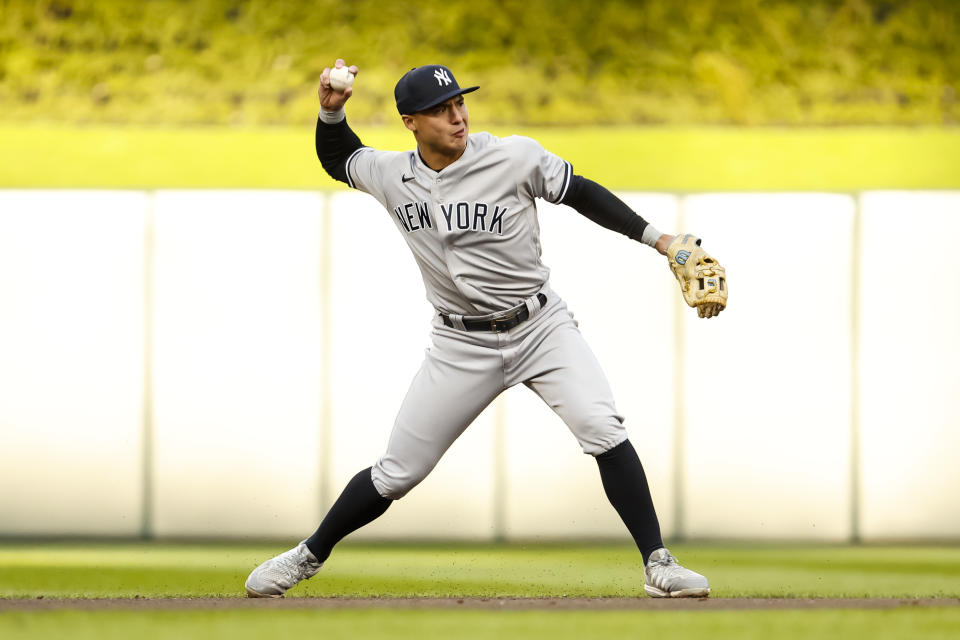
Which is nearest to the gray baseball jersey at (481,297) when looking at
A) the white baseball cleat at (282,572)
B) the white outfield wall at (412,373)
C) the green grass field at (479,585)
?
the white baseball cleat at (282,572)

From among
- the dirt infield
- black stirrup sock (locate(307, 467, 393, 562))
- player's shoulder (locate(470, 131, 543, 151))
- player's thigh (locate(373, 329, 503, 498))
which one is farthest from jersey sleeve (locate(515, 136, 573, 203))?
the dirt infield

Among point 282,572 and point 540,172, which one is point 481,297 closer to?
point 540,172

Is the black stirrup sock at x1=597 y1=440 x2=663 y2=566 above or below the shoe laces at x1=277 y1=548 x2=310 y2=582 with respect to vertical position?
above

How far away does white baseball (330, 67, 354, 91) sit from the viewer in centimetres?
312

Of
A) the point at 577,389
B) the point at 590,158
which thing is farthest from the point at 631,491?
the point at 590,158

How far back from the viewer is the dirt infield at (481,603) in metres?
3.16

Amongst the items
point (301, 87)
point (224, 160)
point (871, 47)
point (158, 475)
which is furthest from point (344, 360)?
point (871, 47)

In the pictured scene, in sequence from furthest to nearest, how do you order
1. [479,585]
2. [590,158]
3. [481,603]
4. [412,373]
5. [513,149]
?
[590,158] → [412,373] → [479,585] → [481,603] → [513,149]

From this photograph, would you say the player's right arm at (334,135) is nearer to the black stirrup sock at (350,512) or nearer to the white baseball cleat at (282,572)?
the black stirrup sock at (350,512)

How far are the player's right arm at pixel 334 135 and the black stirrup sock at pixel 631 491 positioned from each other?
1089mm

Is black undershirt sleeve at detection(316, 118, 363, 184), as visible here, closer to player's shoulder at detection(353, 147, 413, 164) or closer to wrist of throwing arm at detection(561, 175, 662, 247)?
player's shoulder at detection(353, 147, 413, 164)

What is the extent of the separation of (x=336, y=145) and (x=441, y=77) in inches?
16.1

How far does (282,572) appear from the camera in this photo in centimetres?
331

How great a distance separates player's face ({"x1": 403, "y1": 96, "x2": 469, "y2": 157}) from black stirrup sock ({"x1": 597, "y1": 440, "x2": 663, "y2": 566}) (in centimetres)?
92
